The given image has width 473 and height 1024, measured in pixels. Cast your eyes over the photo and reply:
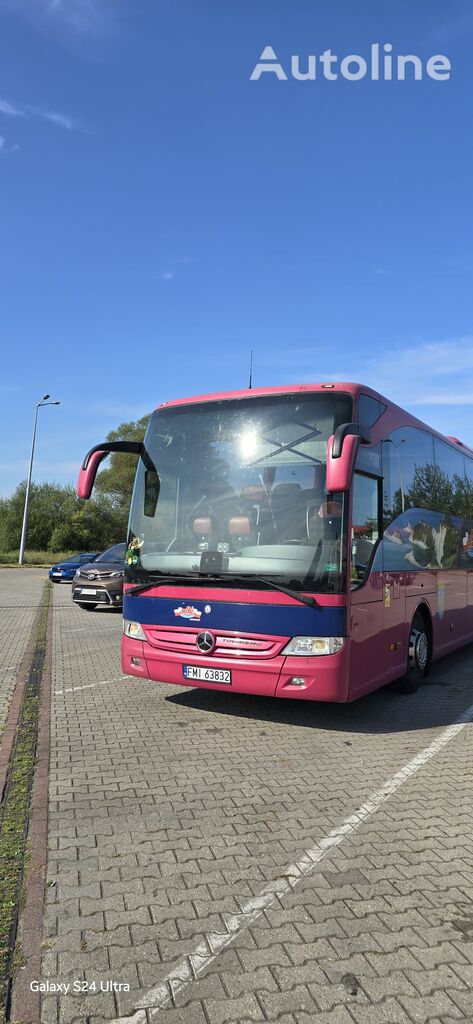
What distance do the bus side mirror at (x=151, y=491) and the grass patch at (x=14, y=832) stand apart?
7.38 feet

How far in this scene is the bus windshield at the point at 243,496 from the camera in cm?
599

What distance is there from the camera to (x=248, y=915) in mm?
3211

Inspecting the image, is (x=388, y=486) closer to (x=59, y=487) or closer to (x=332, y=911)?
(x=332, y=911)

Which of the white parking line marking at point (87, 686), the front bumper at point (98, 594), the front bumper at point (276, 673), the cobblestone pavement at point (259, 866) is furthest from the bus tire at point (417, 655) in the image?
the front bumper at point (98, 594)

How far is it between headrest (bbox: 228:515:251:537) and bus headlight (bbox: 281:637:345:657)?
1.04m

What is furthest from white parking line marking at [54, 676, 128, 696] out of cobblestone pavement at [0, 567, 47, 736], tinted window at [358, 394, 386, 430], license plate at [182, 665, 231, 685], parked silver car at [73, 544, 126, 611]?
parked silver car at [73, 544, 126, 611]

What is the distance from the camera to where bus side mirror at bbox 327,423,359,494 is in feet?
17.6

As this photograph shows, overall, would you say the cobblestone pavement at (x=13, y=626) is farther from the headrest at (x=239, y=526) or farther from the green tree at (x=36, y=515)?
the green tree at (x=36, y=515)

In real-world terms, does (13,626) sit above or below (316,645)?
below

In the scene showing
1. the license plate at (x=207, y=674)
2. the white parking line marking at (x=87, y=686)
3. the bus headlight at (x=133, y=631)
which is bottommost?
the white parking line marking at (x=87, y=686)

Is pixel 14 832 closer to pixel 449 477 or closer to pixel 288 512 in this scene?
pixel 288 512

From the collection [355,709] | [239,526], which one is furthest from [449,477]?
[239,526]

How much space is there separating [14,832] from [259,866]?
143cm

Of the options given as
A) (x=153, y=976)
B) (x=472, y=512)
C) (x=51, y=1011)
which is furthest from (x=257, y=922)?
(x=472, y=512)
